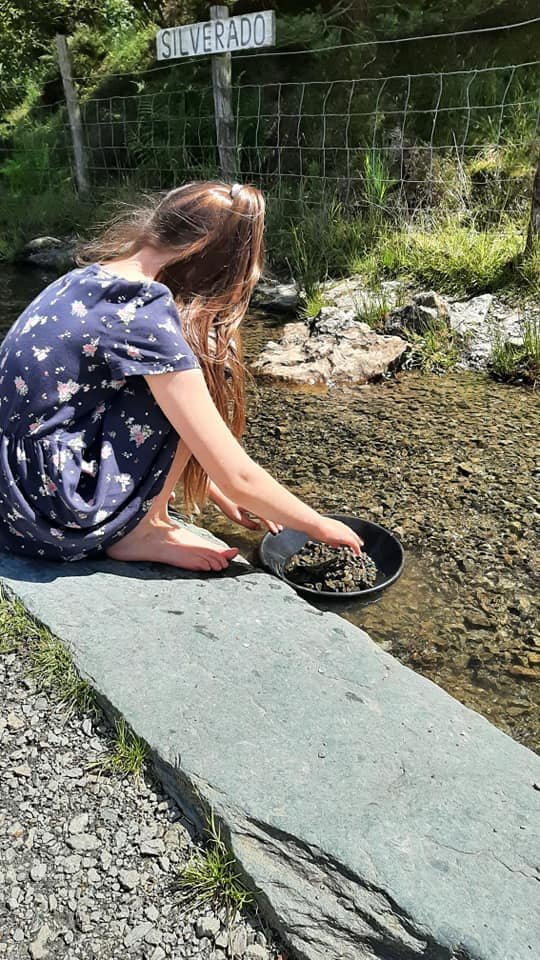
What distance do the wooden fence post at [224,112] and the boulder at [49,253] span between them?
1770 millimetres

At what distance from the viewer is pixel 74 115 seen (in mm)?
8328

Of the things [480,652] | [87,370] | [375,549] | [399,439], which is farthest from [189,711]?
[399,439]

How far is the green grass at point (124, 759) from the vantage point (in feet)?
4.80

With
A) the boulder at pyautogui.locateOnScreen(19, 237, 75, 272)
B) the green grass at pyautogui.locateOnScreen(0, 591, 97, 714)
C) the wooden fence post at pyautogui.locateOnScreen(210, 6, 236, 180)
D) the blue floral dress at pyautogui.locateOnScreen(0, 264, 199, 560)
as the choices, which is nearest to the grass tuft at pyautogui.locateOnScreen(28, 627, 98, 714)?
the green grass at pyautogui.locateOnScreen(0, 591, 97, 714)

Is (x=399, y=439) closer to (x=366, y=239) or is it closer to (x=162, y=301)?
(x=162, y=301)

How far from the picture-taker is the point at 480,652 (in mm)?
2236

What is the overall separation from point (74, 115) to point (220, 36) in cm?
304

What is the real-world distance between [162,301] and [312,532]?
0.64 meters

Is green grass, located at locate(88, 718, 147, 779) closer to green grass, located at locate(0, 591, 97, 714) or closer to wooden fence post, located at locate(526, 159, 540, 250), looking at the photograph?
green grass, located at locate(0, 591, 97, 714)

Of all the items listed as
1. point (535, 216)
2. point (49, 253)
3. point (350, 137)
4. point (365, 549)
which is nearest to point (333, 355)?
point (535, 216)

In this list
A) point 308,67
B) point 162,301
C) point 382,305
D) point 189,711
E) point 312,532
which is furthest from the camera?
point 308,67

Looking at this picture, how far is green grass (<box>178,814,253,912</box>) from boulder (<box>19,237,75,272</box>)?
6705mm

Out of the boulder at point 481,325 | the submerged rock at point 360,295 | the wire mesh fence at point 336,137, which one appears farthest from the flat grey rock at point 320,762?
the wire mesh fence at point 336,137

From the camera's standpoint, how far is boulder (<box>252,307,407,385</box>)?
4.24 meters
